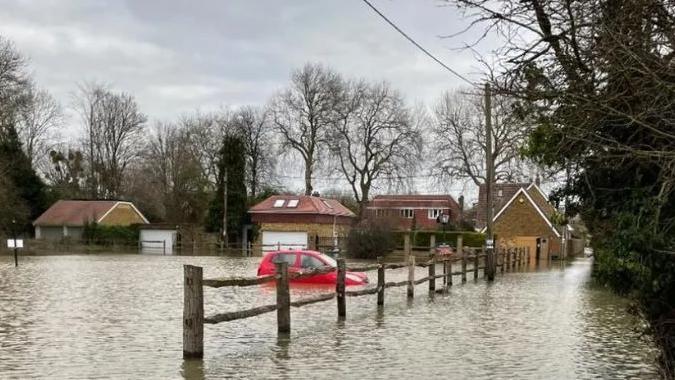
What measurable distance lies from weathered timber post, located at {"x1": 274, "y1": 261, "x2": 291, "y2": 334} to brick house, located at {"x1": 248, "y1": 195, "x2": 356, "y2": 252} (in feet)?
150

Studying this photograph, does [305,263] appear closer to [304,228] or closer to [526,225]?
[526,225]

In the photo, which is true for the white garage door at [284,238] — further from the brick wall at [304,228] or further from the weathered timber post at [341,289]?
the weathered timber post at [341,289]

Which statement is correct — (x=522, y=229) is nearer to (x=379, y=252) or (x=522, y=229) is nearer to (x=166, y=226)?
(x=379, y=252)

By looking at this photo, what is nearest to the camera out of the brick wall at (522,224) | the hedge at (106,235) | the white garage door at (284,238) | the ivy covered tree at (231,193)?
the brick wall at (522,224)

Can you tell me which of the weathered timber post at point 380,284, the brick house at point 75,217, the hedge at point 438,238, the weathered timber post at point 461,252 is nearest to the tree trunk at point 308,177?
the hedge at point 438,238

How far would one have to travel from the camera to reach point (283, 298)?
1162 centimetres

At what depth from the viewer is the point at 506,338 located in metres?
11.7

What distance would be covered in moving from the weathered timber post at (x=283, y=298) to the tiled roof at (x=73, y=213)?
5748cm

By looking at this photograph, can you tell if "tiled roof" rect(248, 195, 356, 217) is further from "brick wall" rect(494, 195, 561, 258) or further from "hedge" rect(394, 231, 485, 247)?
"brick wall" rect(494, 195, 561, 258)

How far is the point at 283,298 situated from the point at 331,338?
964 millimetres

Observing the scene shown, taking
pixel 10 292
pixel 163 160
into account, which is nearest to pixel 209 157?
pixel 163 160

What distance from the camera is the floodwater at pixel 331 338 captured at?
898 cm

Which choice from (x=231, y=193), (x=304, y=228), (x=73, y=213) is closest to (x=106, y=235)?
(x=73, y=213)

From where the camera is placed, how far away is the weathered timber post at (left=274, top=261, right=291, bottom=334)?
37.8 ft
